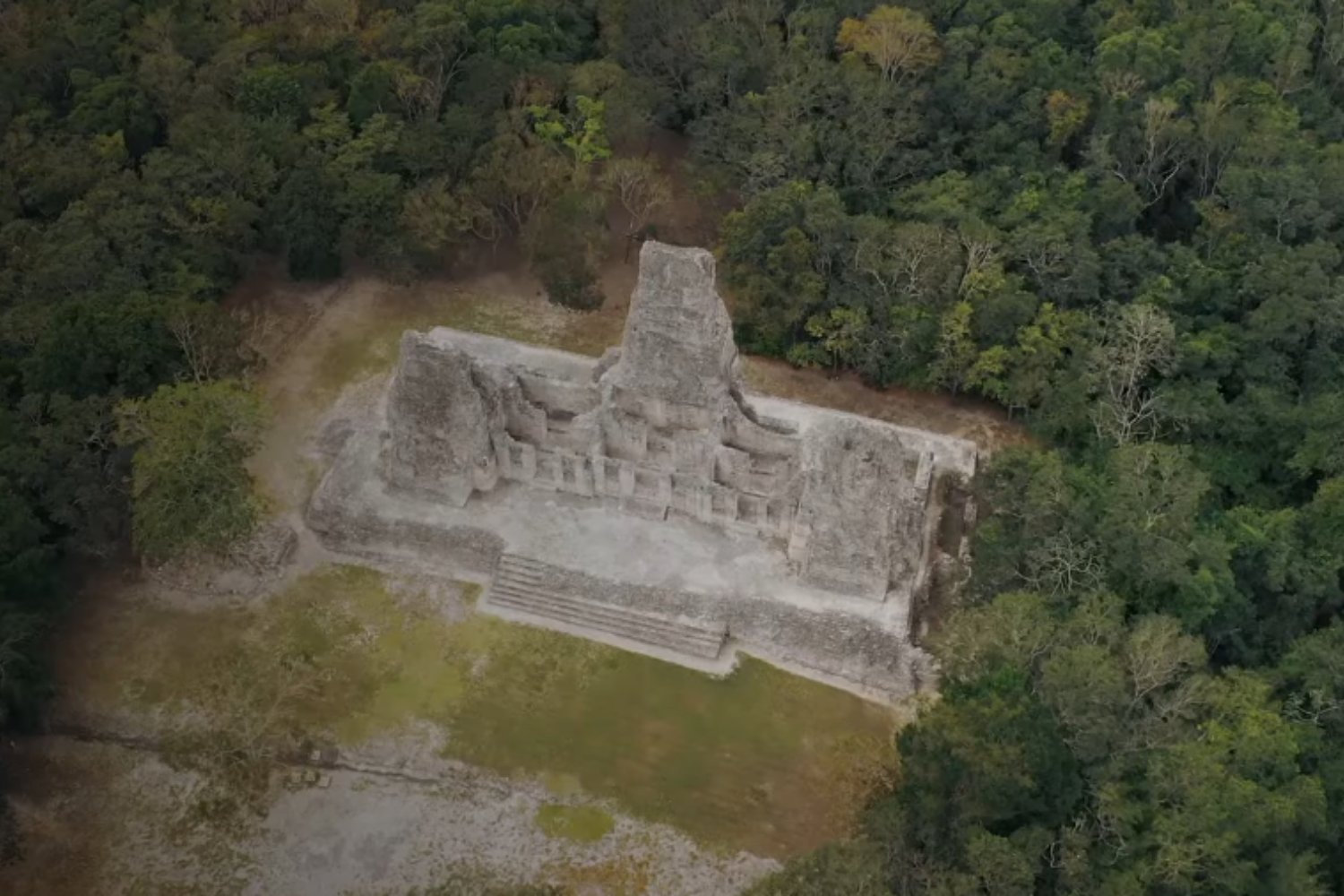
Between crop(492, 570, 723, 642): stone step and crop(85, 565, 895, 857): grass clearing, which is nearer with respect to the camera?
crop(85, 565, 895, 857): grass clearing

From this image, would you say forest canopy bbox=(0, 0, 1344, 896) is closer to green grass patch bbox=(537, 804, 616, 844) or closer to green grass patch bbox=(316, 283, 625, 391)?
green grass patch bbox=(316, 283, 625, 391)

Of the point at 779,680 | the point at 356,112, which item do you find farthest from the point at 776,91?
the point at 779,680

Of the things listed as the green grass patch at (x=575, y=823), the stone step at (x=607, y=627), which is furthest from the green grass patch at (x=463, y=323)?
the green grass patch at (x=575, y=823)

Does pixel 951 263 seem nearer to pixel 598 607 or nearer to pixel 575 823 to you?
pixel 598 607

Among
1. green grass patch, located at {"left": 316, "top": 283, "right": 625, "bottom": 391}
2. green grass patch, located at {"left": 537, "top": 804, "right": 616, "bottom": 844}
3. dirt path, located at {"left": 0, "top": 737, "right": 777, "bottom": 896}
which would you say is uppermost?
green grass patch, located at {"left": 316, "top": 283, "right": 625, "bottom": 391}

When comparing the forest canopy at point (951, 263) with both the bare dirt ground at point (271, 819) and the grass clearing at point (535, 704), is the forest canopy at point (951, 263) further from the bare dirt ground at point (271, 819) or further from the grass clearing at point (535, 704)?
the grass clearing at point (535, 704)

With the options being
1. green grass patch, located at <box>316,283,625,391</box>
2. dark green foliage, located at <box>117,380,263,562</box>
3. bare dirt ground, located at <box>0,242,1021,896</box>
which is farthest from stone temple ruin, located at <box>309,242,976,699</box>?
green grass patch, located at <box>316,283,625,391</box>

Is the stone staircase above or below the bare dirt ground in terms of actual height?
above
